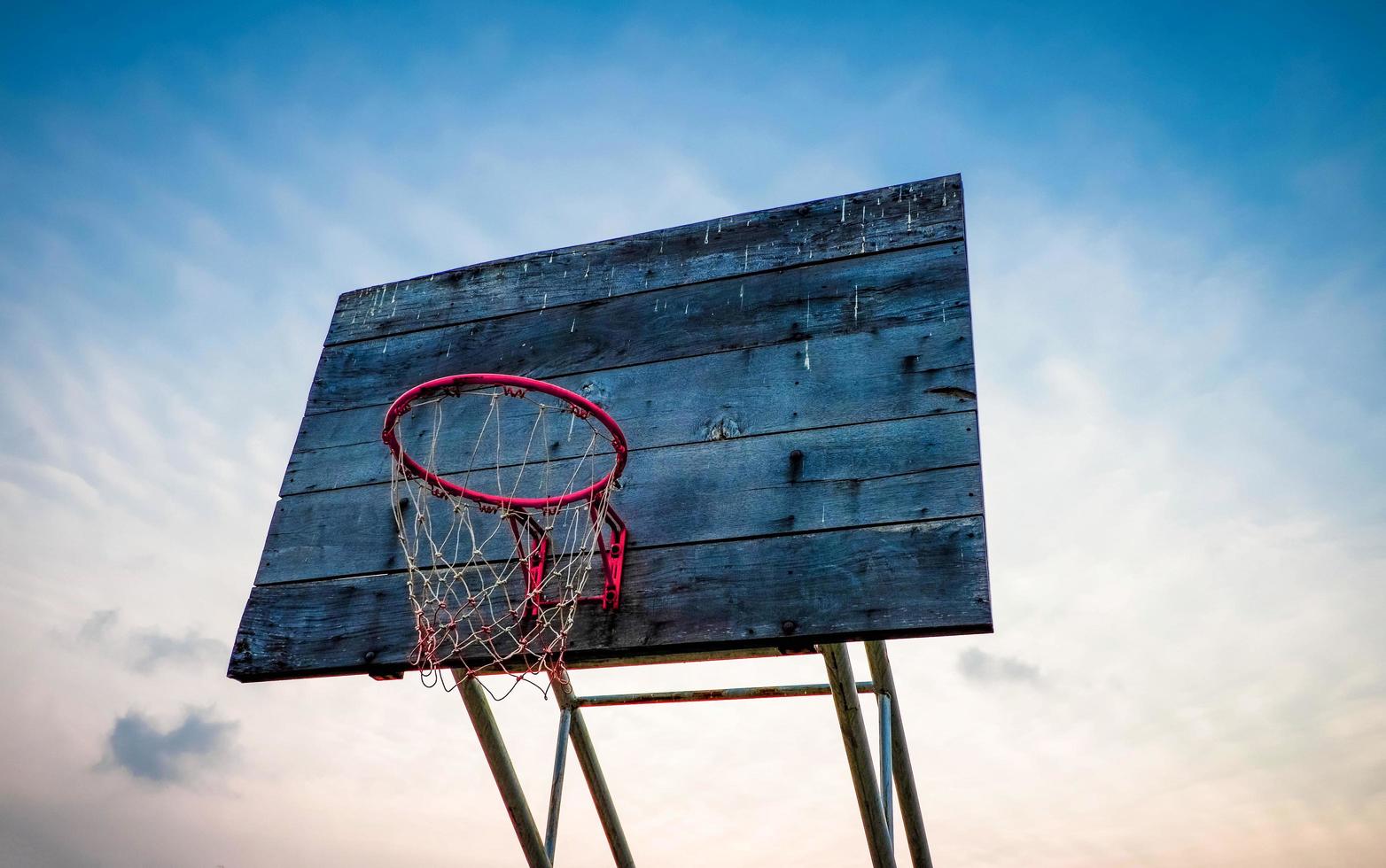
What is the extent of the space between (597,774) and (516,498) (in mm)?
2511

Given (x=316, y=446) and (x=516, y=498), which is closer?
(x=516, y=498)

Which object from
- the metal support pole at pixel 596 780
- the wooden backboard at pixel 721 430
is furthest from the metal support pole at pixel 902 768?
the metal support pole at pixel 596 780

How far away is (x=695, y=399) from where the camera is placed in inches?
132

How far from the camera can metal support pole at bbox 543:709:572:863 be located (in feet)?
14.3

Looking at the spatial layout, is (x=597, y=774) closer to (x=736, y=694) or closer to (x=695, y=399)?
(x=736, y=694)

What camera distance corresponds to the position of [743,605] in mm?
2896

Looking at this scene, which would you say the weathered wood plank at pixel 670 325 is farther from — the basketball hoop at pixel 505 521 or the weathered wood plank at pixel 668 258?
the basketball hoop at pixel 505 521

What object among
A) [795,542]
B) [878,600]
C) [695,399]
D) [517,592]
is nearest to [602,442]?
[695,399]

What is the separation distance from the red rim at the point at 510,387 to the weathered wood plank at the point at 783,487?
0.14 meters

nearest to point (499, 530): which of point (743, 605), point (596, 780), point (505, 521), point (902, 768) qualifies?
point (505, 521)

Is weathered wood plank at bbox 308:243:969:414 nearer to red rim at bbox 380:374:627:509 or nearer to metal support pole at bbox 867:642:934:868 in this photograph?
red rim at bbox 380:374:627:509

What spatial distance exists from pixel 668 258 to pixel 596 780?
2897 millimetres

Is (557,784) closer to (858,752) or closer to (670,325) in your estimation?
(858,752)

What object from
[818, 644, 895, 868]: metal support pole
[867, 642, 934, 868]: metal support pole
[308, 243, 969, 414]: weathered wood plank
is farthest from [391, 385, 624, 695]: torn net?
[867, 642, 934, 868]: metal support pole
